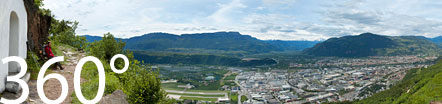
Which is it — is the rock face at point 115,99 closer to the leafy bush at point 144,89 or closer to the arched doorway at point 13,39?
the leafy bush at point 144,89

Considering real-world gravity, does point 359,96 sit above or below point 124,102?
below

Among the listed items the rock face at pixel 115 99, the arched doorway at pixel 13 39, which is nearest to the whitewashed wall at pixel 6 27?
the arched doorway at pixel 13 39

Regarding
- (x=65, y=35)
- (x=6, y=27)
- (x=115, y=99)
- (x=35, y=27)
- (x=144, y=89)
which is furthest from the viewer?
(x=65, y=35)

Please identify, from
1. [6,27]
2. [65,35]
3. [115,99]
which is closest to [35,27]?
[6,27]

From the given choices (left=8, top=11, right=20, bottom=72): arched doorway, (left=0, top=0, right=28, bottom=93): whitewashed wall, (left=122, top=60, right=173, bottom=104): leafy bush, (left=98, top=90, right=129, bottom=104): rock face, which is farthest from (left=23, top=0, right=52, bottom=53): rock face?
(left=122, top=60, right=173, bottom=104): leafy bush

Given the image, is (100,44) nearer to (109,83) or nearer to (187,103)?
(109,83)

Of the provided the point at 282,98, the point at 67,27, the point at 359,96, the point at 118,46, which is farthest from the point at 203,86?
the point at 118,46

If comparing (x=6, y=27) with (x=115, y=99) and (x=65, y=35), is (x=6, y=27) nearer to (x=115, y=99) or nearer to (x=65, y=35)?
(x=115, y=99)
